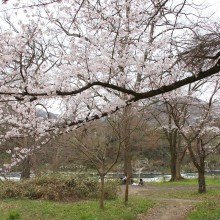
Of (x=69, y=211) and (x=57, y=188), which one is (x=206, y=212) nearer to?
(x=69, y=211)

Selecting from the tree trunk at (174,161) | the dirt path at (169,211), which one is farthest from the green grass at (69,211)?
the tree trunk at (174,161)

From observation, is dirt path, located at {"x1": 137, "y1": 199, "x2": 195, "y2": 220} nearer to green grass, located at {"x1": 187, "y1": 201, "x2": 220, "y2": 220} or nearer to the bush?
green grass, located at {"x1": 187, "y1": 201, "x2": 220, "y2": 220}

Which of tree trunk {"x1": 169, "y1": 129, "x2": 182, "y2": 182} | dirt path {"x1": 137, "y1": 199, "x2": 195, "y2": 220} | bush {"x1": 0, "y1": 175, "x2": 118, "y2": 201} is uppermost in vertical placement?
tree trunk {"x1": 169, "y1": 129, "x2": 182, "y2": 182}

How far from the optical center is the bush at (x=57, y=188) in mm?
13289

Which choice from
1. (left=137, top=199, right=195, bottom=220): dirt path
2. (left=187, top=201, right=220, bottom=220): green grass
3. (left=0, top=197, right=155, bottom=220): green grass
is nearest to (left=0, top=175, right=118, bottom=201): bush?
(left=0, top=197, right=155, bottom=220): green grass

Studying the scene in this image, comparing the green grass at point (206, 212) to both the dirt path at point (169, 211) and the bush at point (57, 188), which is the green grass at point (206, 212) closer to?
the dirt path at point (169, 211)

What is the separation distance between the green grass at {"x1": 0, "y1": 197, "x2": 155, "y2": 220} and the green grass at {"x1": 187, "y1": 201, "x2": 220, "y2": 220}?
1.51 m

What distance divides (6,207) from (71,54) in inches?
276

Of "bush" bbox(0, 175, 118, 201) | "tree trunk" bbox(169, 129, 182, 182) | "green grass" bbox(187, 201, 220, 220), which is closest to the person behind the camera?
"green grass" bbox(187, 201, 220, 220)

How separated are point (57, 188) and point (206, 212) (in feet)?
20.0

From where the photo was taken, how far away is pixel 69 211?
10.3 meters

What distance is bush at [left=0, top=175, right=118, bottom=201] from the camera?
43.6ft

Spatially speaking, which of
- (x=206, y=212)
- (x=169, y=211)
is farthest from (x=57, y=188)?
(x=206, y=212)

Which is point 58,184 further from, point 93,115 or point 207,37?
point 207,37
